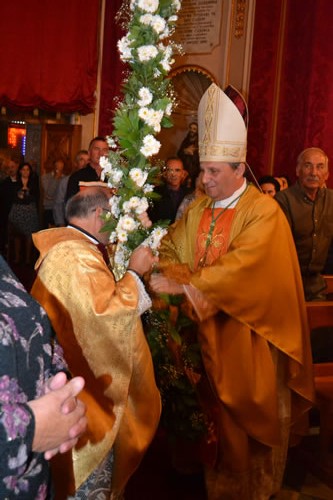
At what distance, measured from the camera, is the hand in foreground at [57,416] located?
4.53 ft

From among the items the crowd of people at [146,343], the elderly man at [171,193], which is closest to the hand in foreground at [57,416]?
the crowd of people at [146,343]

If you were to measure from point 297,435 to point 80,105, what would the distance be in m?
6.75

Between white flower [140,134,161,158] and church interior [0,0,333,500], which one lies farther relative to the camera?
church interior [0,0,333,500]

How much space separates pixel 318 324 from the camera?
3.57 metres

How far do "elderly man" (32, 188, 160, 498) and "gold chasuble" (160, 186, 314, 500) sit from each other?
0.55 m

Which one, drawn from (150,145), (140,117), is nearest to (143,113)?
(140,117)

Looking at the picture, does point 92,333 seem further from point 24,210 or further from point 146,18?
point 24,210

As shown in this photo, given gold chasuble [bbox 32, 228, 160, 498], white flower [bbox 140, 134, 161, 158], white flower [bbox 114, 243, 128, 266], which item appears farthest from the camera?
white flower [bbox 114, 243, 128, 266]

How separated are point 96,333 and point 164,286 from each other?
1.95 feet

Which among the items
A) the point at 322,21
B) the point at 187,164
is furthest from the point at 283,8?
the point at 187,164

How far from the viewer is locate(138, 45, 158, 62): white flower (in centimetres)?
265

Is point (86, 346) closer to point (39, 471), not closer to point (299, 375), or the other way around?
point (39, 471)

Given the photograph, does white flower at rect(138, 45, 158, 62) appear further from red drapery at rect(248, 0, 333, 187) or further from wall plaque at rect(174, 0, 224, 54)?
wall plaque at rect(174, 0, 224, 54)

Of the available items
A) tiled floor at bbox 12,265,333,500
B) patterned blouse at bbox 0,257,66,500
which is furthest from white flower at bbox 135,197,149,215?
tiled floor at bbox 12,265,333,500
